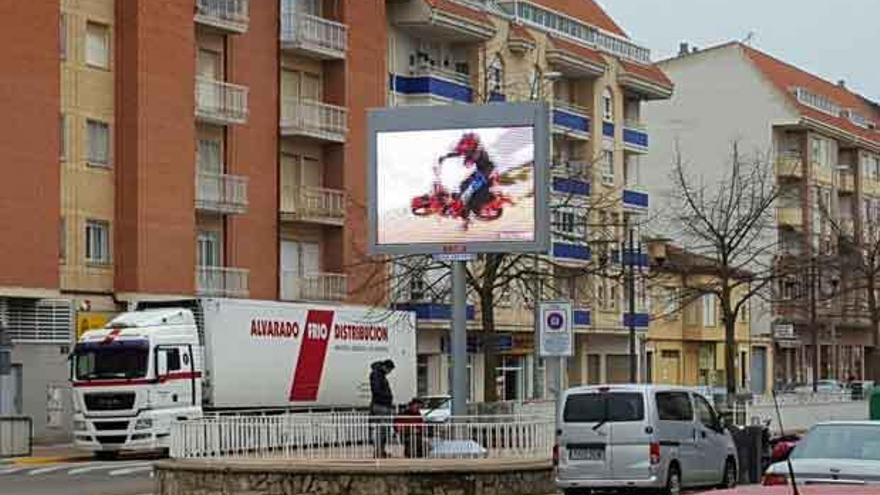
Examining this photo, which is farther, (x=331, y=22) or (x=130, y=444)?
(x=331, y=22)

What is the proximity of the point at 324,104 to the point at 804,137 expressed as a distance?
43723mm

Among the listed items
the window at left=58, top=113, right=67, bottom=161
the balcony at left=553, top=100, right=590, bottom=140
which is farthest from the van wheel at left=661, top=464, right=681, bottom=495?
the balcony at left=553, top=100, right=590, bottom=140

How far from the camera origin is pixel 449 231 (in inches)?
1190

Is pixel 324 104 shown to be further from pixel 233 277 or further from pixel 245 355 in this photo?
pixel 245 355

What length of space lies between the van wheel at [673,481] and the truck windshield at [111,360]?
17.2 meters

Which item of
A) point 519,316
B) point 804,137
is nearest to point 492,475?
point 519,316

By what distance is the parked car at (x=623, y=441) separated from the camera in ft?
85.9

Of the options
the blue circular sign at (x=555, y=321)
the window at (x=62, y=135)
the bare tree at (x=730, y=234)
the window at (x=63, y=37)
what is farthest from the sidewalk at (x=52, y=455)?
the bare tree at (x=730, y=234)

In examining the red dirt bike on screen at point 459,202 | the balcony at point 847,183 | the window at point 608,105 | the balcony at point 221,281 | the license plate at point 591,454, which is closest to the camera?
the license plate at point 591,454

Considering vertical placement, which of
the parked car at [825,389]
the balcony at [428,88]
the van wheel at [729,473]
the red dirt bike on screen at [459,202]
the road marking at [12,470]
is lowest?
the road marking at [12,470]

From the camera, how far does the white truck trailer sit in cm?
4109

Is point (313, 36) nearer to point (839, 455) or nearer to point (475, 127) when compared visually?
point (475, 127)

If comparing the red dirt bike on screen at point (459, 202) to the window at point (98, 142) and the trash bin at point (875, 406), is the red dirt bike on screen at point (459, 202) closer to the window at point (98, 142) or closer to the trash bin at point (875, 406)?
the trash bin at point (875, 406)

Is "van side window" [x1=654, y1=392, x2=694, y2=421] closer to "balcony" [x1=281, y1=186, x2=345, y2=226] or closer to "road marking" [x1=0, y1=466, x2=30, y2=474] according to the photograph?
"road marking" [x1=0, y1=466, x2=30, y2=474]
